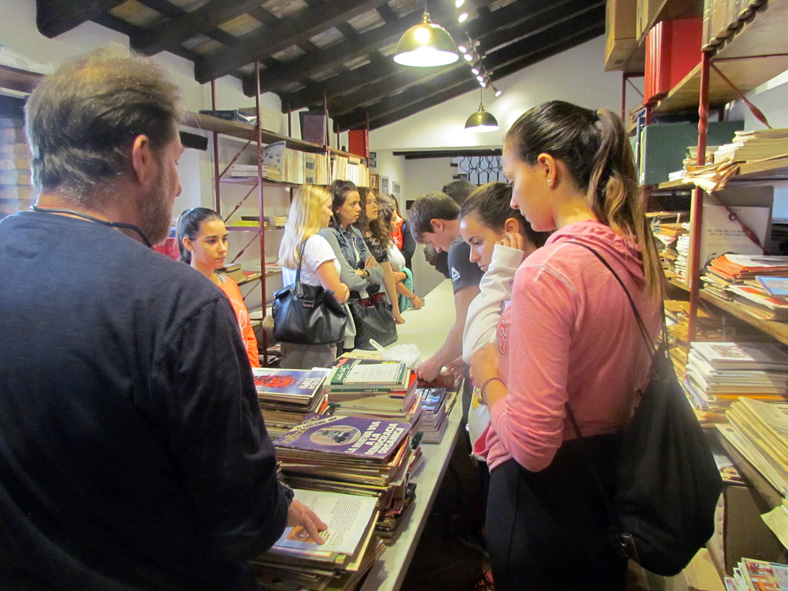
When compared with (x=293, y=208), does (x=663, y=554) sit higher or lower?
lower

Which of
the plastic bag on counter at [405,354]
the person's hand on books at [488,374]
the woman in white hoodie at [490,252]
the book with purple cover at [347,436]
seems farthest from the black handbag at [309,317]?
the person's hand on books at [488,374]

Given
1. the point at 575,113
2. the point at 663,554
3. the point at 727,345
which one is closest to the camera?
the point at 663,554

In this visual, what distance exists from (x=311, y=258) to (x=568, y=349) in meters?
1.93

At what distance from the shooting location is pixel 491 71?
20.0ft

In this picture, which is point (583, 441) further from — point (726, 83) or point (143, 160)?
point (726, 83)

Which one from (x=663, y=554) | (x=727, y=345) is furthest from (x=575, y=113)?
(x=727, y=345)

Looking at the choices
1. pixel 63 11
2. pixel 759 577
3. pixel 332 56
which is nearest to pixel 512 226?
pixel 759 577

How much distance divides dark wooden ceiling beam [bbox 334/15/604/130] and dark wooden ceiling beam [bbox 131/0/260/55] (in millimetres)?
3182

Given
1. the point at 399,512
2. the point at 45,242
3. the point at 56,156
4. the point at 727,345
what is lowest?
the point at 399,512

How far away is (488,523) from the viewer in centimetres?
105

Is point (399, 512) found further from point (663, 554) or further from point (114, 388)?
point (114, 388)

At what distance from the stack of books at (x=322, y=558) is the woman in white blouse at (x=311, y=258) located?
5.35 ft

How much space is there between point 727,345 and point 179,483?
71.3 inches

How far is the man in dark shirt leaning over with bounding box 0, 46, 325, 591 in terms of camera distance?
624 millimetres
